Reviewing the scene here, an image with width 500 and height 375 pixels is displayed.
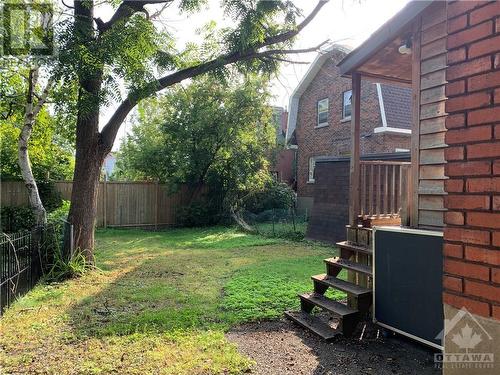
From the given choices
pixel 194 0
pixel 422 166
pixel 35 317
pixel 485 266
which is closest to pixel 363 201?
pixel 422 166

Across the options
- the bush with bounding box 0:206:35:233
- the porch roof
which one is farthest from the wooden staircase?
the bush with bounding box 0:206:35:233

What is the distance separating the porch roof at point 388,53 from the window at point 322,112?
37.1ft

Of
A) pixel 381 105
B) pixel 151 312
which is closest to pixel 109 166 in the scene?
pixel 381 105

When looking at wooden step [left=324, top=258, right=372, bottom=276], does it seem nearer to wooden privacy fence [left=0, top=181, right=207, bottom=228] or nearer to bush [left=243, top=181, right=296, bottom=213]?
wooden privacy fence [left=0, top=181, right=207, bottom=228]

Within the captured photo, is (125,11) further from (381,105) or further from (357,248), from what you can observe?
(381,105)

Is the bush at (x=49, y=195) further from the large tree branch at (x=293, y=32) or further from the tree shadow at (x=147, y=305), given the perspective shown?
the large tree branch at (x=293, y=32)

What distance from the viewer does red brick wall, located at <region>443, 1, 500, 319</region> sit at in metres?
1.92

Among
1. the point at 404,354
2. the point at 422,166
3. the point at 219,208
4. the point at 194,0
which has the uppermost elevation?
the point at 194,0

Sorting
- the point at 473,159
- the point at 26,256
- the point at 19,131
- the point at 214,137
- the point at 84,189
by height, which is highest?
the point at 214,137

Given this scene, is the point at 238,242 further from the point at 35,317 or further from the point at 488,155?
the point at 488,155

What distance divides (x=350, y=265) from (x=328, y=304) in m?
0.62

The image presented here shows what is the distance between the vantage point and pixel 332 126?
1638 centimetres

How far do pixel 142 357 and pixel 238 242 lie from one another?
7.54 meters

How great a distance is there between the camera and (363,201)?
5.43m
